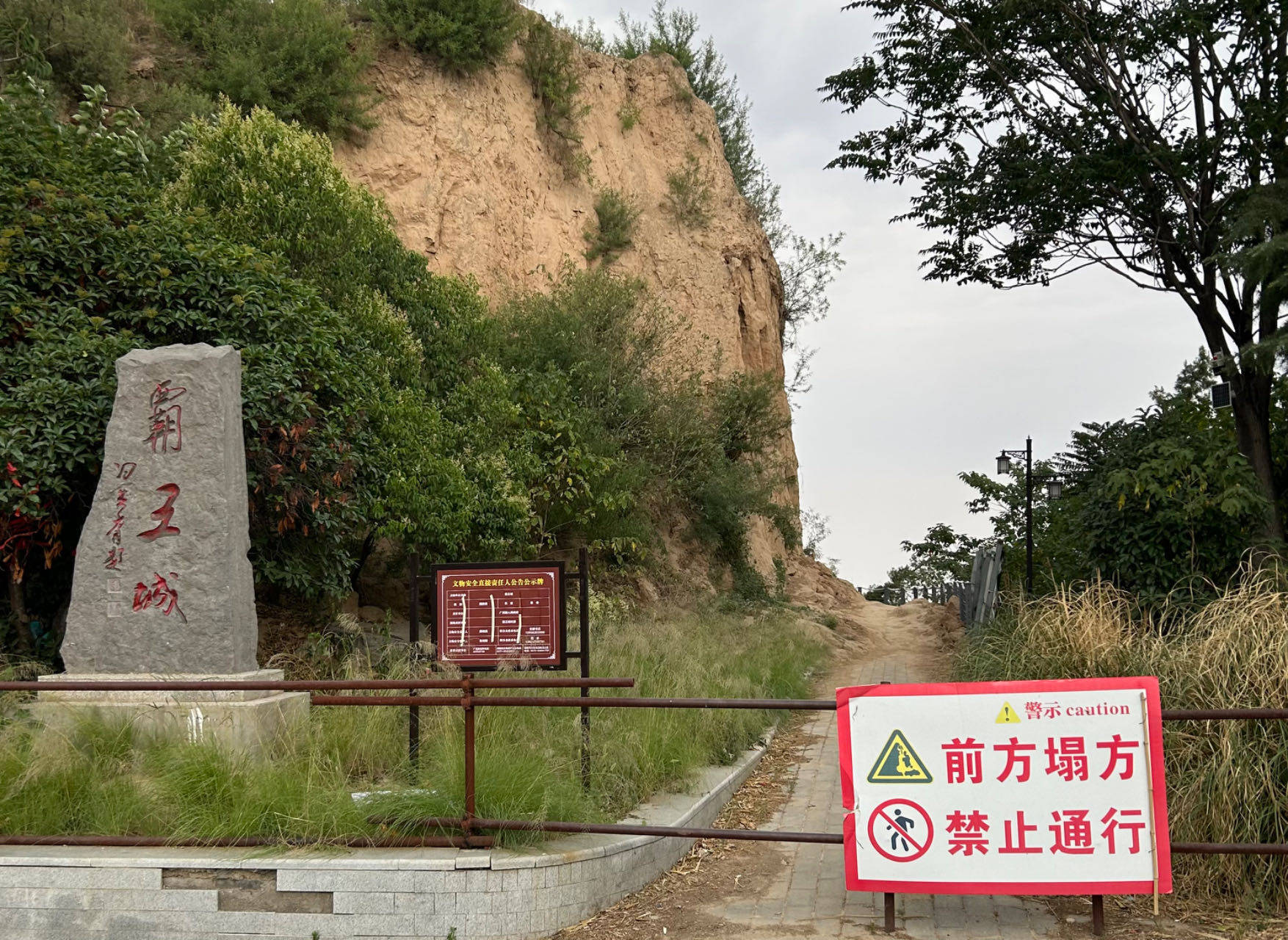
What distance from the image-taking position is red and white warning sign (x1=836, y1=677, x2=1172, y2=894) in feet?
17.7

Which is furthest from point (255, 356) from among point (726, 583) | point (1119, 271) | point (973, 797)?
point (726, 583)

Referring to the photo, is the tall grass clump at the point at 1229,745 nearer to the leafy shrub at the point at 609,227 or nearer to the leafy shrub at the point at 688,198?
the leafy shrub at the point at 609,227

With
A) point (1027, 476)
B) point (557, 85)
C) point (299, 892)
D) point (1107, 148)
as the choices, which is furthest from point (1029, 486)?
point (299, 892)

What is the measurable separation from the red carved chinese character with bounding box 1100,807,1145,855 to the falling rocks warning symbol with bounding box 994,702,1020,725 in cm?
64

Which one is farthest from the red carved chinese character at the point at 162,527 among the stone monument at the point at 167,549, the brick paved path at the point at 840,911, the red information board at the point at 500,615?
the brick paved path at the point at 840,911

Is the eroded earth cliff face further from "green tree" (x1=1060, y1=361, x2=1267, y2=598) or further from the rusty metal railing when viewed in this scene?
the rusty metal railing

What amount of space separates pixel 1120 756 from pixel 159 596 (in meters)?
6.63

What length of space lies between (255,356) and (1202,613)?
892cm

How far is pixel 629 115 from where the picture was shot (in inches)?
1117

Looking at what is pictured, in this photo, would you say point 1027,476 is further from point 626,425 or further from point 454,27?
point 454,27

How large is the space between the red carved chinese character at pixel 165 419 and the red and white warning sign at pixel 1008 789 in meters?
5.54

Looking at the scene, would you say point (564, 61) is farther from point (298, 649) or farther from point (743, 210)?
point (298, 649)

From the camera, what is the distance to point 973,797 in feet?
18.0

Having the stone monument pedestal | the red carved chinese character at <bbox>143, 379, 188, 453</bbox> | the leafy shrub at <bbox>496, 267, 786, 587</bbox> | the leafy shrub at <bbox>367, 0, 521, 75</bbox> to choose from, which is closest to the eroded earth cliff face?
the leafy shrub at <bbox>367, 0, 521, 75</bbox>
